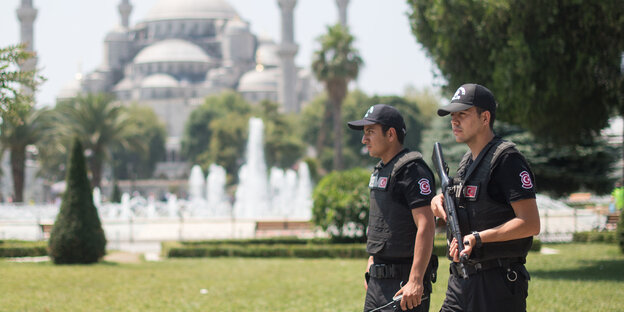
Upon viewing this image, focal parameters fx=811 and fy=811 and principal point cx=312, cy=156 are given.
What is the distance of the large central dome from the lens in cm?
13325

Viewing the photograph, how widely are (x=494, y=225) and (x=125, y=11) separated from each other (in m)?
129

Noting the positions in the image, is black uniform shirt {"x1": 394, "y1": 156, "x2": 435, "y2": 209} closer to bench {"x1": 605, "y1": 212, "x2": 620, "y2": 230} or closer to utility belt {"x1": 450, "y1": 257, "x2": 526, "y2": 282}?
utility belt {"x1": 450, "y1": 257, "x2": 526, "y2": 282}

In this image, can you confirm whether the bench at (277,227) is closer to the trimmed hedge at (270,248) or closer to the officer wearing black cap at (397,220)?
the trimmed hedge at (270,248)

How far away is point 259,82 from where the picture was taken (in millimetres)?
115438

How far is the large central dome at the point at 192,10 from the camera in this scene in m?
133

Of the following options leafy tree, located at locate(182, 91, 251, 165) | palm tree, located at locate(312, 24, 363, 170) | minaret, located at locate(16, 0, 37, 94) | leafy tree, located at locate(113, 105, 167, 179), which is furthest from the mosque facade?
palm tree, located at locate(312, 24, 363, 170)

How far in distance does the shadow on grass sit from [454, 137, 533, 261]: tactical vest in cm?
732

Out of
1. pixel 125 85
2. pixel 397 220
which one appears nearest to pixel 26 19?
pixel 125 85

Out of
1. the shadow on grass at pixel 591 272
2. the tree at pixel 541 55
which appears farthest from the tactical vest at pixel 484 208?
the tree at pixel 541 55

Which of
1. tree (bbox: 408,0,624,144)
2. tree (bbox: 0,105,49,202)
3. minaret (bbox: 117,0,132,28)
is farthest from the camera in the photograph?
minaret (bbox: 117,0,132,28)

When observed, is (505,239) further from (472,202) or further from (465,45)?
(465,45)

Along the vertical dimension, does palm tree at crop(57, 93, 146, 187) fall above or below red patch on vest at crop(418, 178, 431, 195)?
above

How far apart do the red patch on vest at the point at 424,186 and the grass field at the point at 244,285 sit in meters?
4.38

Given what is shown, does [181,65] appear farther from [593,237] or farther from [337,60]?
[593,237]
